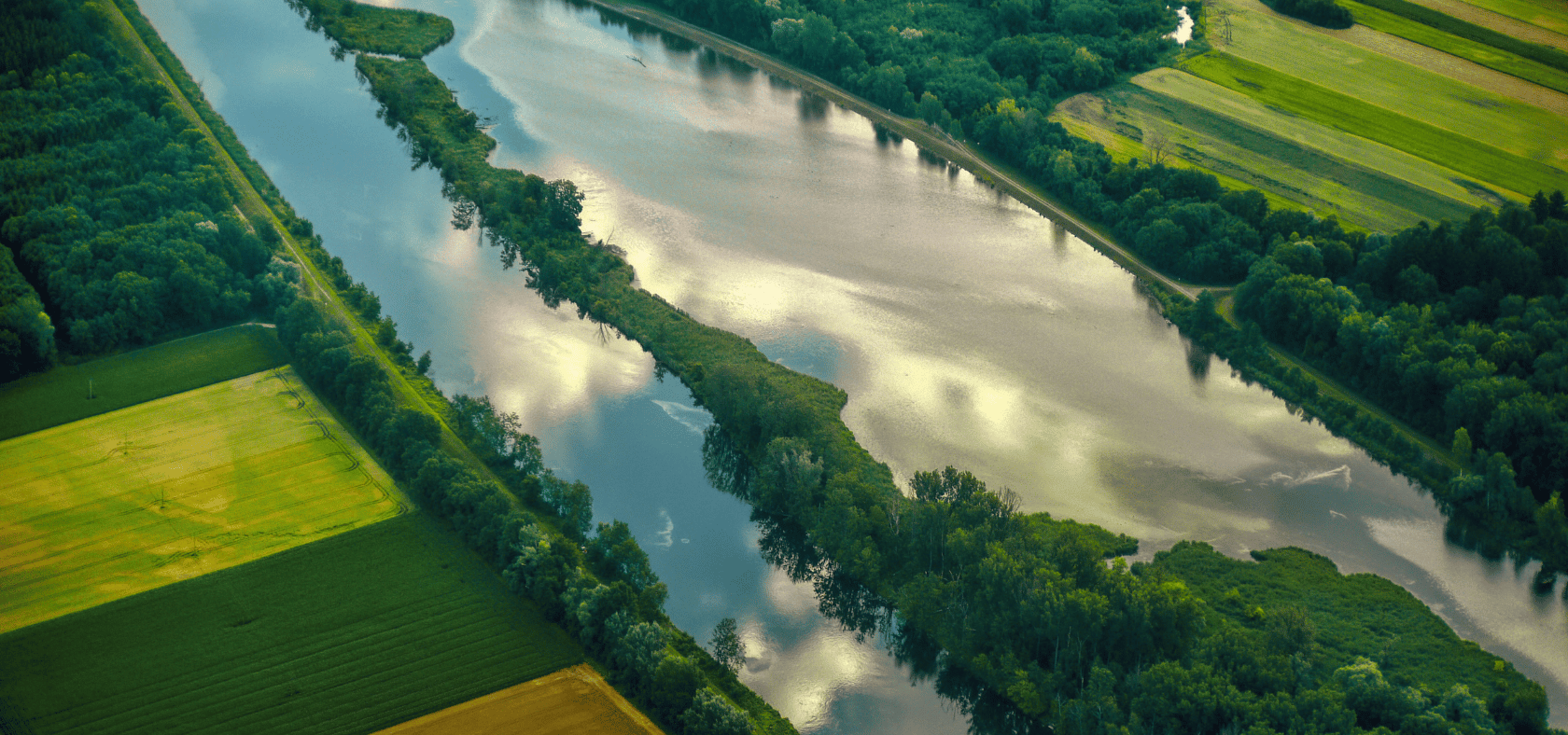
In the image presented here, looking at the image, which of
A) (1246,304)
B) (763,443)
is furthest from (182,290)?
(1246,304)

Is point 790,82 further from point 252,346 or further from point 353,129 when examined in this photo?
point 252,346

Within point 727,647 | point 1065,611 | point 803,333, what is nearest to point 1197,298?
point 803,333

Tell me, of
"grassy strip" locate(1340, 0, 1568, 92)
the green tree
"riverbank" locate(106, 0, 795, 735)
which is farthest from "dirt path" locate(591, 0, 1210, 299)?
"grassy strip" locate(1340, 0, 1568, 92)

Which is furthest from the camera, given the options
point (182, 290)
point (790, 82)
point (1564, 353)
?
point (790, 82)

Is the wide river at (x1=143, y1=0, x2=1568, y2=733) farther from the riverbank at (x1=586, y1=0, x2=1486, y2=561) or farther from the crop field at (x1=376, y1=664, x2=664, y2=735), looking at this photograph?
the crop field at (x1=376, y1=664, x2=664, y2=735)

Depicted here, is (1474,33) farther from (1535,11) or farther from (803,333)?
(803,333)

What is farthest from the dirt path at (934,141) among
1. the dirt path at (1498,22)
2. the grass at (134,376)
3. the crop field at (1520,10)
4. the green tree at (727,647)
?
the grass at (134,376)
